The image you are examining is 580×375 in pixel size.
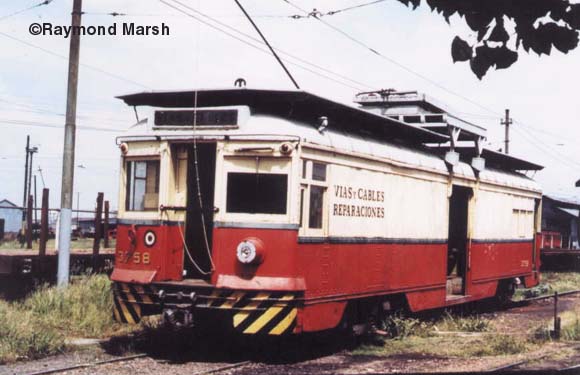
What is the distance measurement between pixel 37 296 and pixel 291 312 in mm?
5368

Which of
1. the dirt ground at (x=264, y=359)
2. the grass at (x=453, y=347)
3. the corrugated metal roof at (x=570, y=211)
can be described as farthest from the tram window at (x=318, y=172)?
the corrugated metal roof at (x=570, y=211)

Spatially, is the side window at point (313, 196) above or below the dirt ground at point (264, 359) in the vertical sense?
above

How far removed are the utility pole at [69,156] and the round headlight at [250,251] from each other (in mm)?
5176

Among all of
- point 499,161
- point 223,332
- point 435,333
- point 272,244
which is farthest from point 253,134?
point 499,161

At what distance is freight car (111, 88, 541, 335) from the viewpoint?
30.8 feet

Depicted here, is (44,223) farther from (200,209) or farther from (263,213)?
(263,213)

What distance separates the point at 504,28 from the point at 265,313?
588 centimetres

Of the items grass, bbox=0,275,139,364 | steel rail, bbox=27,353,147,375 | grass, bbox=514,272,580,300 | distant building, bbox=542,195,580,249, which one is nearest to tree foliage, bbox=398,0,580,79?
steel rail, bbox=27,353,147,375

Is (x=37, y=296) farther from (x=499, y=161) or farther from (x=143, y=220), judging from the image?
(x=499, y=161)

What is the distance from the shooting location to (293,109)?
32.7ft

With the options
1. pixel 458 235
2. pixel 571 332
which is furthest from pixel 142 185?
pixel 458 235

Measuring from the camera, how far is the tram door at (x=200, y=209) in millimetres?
10328

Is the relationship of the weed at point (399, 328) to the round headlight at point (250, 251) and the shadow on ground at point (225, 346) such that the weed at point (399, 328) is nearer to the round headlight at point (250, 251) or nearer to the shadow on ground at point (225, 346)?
the shadow on ground at point (225, 346)

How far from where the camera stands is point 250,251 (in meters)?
9.30
